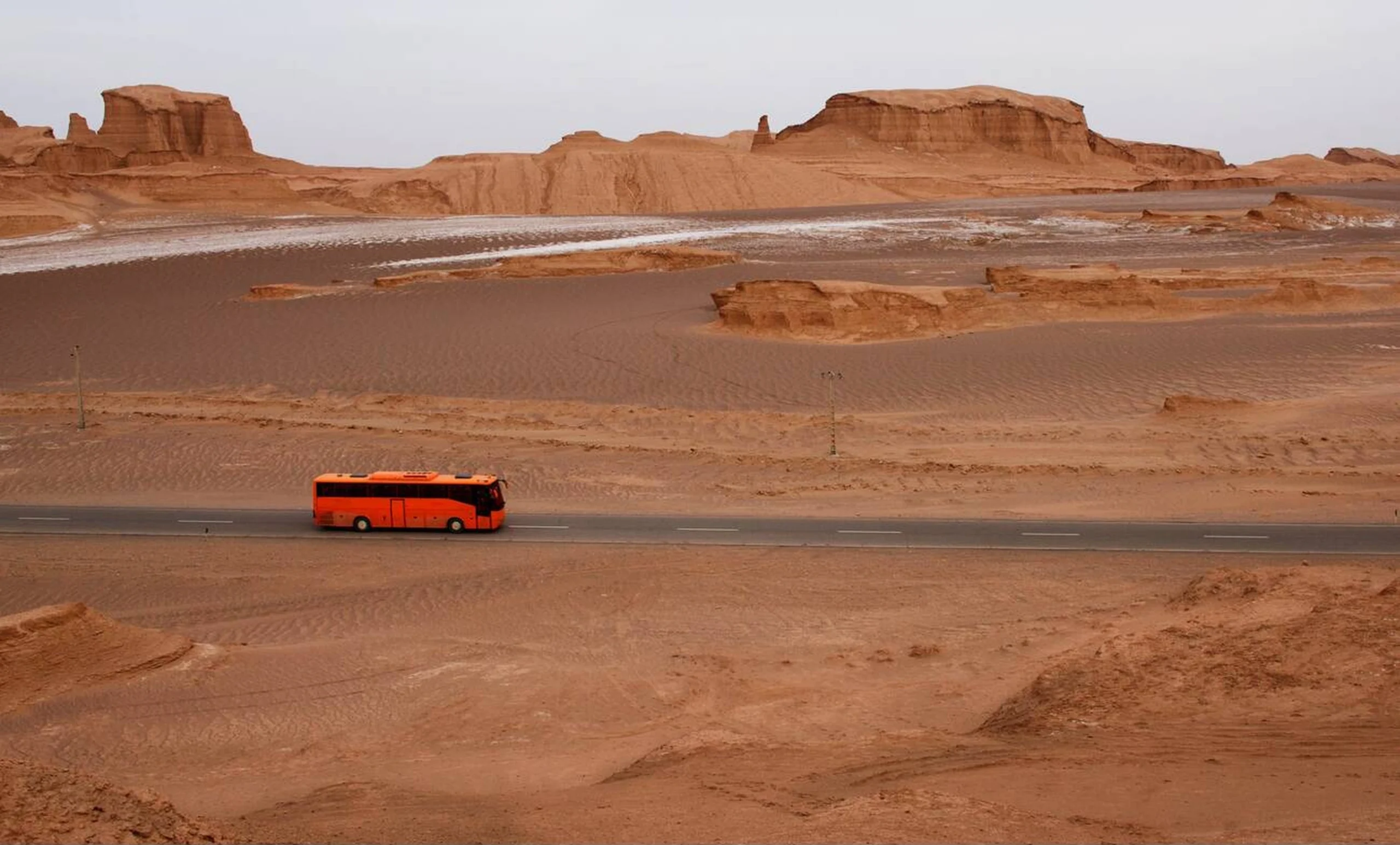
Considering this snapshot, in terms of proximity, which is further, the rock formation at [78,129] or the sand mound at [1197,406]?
the rock formation at [78,129]

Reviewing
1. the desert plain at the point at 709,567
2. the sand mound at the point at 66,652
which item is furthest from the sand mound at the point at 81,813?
the sand mound at the point at 66,652

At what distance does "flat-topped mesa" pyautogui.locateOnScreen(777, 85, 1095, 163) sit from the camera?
11919cm

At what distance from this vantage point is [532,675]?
44.7 feet

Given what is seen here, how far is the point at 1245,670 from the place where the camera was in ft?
37.1

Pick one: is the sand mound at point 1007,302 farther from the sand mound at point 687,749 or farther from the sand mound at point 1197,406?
the sand mound at point 687,749

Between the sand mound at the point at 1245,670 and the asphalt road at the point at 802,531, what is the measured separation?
16.0ft

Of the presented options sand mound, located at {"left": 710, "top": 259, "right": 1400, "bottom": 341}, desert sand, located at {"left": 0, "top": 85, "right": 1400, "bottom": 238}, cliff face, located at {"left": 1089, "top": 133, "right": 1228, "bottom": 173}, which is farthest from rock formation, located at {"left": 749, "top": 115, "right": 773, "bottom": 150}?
sand mound, located at {"left": 710, "top": 259, "right": 1400, "bottom": 341}

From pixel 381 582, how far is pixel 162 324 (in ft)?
92.2

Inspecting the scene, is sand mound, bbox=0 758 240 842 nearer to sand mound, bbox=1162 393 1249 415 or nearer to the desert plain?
the desert plain

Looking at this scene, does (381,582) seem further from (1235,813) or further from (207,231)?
(207,231)

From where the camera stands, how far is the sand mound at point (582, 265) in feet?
154

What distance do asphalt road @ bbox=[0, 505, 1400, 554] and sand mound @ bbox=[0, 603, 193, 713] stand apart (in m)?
5.54

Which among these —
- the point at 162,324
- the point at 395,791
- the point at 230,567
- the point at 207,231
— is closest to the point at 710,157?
the point at 207,231

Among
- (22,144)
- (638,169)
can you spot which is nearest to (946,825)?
(638,169)
